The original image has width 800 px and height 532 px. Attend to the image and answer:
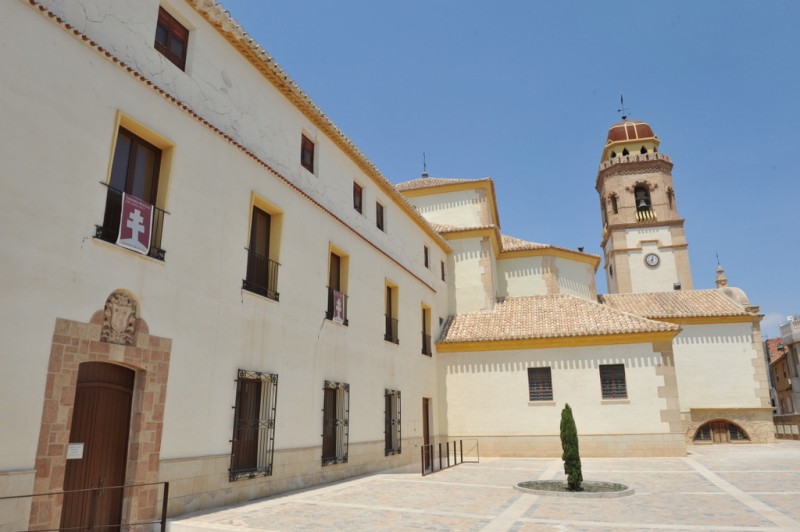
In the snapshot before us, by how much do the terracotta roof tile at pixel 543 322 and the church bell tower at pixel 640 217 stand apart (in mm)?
16848

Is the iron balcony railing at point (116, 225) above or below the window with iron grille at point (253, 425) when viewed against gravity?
above

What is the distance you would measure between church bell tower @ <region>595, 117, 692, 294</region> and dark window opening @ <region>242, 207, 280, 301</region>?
99.7 feet

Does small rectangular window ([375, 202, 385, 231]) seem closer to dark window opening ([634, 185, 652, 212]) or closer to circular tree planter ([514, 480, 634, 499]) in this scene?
circular tree planter ([514, 480, 634, 499])

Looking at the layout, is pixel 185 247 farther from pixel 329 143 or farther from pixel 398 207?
pixel 398 207

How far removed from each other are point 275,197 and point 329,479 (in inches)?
237

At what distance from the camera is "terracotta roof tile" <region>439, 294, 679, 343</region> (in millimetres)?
17688

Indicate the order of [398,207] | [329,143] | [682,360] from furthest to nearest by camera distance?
[682,360]
[398,207]
[329,143]

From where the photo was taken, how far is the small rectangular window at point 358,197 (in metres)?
→ 14.1

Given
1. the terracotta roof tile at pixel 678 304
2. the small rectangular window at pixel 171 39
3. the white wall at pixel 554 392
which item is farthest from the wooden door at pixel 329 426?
the terracotta roof tile at pixel 678 304

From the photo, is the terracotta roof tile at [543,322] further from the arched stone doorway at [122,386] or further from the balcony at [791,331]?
the balcony at [791,331]

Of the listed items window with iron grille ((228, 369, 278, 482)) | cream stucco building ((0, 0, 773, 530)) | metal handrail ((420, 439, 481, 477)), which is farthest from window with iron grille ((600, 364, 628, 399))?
→ window with iron grille ((228, 369, 278, 482))

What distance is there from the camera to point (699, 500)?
29.2 feet

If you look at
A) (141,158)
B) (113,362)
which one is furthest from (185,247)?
(113,362)

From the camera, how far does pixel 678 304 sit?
24797 millimetres
